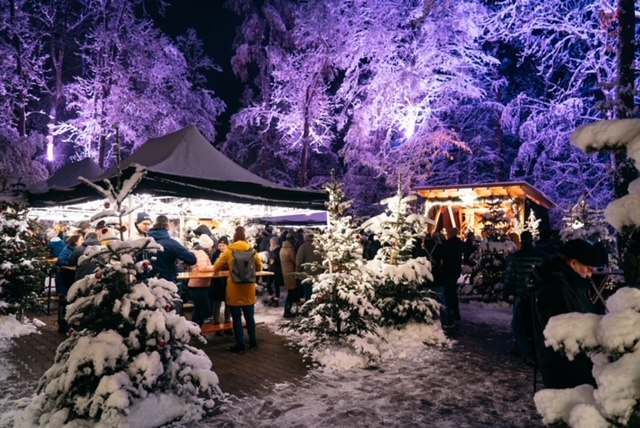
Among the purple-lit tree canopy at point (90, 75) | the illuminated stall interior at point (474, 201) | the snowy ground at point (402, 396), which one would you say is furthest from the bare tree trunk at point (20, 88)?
the illuminated stall interior at point (474, 201)

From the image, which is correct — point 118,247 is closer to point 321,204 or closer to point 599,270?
point 321,204

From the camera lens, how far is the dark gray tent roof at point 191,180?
7.84m

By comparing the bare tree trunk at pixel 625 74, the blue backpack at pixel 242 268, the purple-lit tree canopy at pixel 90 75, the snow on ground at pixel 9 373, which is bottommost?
the snow on ground at pixel 9 373

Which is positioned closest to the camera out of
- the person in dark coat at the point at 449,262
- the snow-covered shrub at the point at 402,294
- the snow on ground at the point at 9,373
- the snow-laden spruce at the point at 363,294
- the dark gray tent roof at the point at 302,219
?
the snow on ground at the point at 9,373

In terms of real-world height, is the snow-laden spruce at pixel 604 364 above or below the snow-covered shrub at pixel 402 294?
above

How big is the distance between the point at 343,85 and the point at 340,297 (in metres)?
15.2

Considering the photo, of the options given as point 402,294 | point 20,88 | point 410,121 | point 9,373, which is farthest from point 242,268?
point 20,88

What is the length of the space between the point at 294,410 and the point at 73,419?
6.88ft

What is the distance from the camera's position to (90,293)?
415 centimetres

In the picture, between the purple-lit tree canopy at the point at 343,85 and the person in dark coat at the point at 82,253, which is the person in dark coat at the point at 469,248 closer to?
the purple-lit tree canopy at the point at 343,85

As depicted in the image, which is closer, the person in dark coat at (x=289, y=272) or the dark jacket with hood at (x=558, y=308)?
the dark jacket with hood at (x=558, y=308)

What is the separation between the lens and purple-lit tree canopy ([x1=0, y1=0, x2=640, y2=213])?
17.9 metres

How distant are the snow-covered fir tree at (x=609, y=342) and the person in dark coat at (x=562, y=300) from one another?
118 cm

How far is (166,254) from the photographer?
6352 mm
